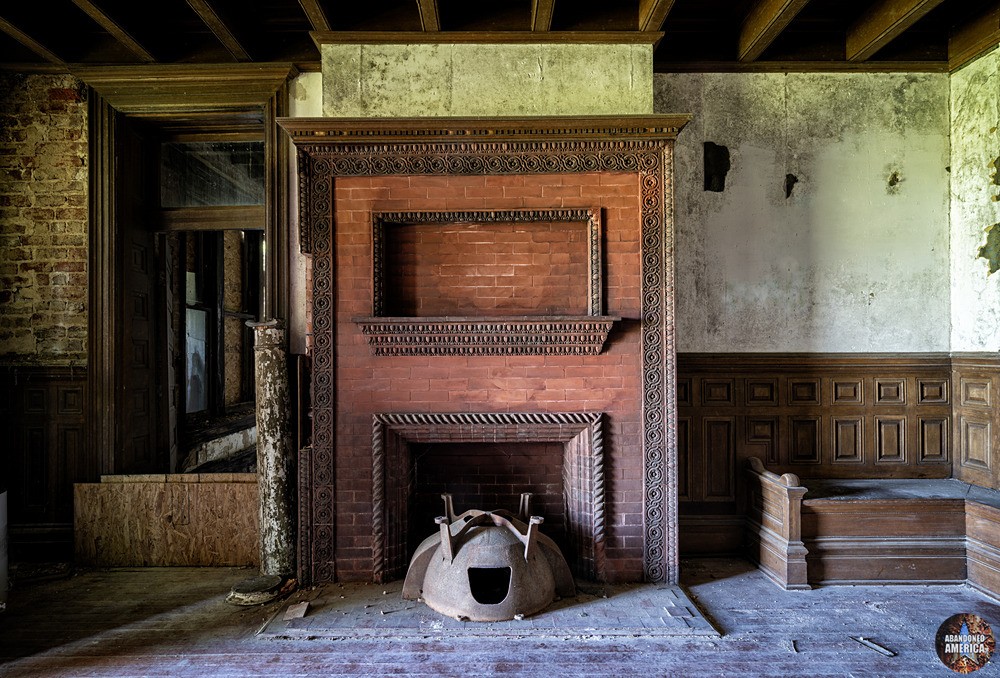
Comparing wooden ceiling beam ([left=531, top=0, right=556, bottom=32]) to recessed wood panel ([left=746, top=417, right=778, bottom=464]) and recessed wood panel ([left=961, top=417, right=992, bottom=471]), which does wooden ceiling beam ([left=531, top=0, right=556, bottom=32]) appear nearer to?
recessed wood panel ([left=746, top=417, right=778, bottom=464])

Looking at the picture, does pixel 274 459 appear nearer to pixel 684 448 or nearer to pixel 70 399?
pixel 70 399

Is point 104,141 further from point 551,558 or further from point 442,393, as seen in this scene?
point 551,558

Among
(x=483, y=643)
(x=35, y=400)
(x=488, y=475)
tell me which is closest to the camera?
(x=483, y=643)

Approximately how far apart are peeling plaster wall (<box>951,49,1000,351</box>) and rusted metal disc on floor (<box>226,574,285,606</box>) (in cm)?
487

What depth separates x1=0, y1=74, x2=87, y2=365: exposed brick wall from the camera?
12.0ft

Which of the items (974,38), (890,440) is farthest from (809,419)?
(974,38)

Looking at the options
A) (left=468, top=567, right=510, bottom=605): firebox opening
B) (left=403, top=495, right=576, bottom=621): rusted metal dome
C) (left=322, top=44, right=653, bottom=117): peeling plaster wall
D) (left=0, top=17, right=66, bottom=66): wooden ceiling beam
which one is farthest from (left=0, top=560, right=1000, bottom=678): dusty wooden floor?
(left=0, top=17, right=66, bottom=66): wooden ceiling beam

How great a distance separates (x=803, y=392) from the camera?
374cm

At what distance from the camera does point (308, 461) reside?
127 inches

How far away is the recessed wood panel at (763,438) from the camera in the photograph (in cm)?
373

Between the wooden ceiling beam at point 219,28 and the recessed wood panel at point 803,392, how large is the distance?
4431mm

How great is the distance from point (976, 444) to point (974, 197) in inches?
67.2

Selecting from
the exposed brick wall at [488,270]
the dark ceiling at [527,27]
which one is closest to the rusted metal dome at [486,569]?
the exposed brick wall at [488,270]

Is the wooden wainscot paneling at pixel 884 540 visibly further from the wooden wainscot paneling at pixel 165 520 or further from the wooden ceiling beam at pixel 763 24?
the wooden wainscot paneling at pixel 165 520
